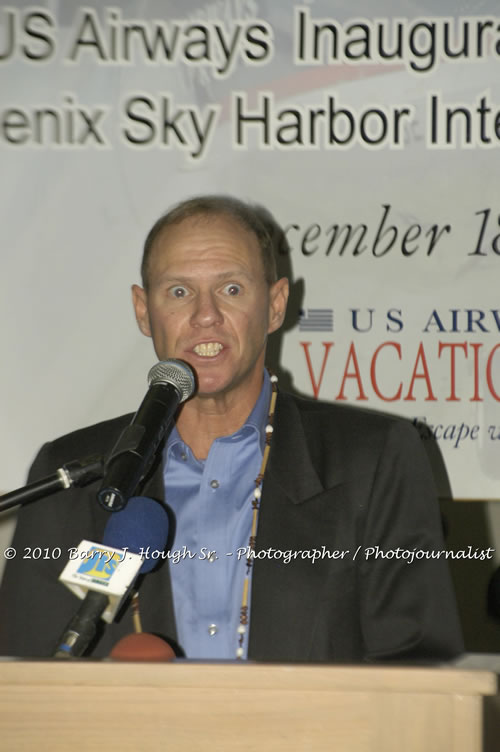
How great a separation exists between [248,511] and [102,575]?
33.2 inches

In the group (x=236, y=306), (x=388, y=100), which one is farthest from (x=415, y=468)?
(x=388, y=100)

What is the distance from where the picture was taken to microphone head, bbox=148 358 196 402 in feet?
5.40

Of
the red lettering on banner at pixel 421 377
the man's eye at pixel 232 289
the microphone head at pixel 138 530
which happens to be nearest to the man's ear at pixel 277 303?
the man's eye at pixel 232 289

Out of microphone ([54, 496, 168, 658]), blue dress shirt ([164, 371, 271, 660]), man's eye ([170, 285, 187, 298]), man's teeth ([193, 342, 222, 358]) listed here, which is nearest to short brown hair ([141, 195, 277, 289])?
man's eye ([170, 285, 187, 298])

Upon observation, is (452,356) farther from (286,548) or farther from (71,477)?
(71,477)

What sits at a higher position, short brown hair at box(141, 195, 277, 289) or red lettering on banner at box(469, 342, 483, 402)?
short brown hair at box(141, 195, 277, 289)

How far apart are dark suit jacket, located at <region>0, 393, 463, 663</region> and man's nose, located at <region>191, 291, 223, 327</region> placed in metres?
0.34

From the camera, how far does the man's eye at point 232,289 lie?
7.44ft

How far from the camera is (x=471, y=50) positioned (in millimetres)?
3266

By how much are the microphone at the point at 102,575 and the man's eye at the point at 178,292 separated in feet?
2.63

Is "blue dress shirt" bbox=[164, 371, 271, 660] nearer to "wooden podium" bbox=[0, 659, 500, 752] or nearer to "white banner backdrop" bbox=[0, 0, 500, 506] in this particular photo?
"wooden podium" bbox=[0, 659, 500, 752]

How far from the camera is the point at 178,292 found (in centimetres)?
226

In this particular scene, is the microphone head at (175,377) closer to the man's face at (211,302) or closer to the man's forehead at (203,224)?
the man's face at (211,302)

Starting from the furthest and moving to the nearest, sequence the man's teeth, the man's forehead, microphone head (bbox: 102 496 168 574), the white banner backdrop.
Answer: the white banner backdrop → the man's forehead → the man's teeth → microphone head (bbox: 102 496 168 574)
